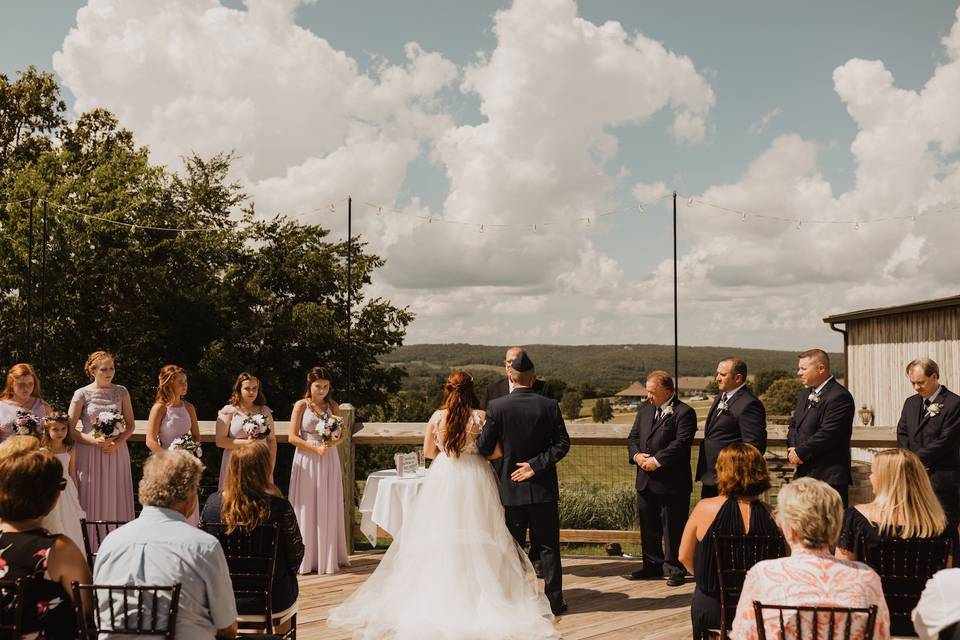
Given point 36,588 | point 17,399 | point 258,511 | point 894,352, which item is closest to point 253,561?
point 258,511

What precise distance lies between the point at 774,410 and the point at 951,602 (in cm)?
3354

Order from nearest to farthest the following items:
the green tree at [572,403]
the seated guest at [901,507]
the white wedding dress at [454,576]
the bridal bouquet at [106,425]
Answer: the seated guest at [901,507] → the white wedding dress at [454,576] → the bridal bouquet at [106,425] → the green tree at [572,403]

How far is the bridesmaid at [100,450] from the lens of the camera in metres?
6.28

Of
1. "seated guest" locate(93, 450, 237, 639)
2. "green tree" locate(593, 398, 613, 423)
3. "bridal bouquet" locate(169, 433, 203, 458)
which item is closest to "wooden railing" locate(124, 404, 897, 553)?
"bridal bouquet" locate(169, 433, 203, 458)

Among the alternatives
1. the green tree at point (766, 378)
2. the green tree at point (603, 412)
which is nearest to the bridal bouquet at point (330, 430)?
the green tree at point (603, 412)

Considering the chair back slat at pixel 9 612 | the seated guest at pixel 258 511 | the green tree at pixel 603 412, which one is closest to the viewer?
the chair back slat at pixel 9 612

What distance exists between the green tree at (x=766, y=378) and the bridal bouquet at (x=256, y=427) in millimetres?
34884

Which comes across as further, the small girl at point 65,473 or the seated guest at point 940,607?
the small girl at point 65,473

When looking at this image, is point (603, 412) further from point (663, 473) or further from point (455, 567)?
point (455, 567)

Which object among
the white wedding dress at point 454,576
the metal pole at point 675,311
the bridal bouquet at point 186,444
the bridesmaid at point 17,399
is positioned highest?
the metal pole at point 675,311

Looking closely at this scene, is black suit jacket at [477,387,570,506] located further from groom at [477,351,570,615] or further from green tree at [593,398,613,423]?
green tree at [593,398,613,423]

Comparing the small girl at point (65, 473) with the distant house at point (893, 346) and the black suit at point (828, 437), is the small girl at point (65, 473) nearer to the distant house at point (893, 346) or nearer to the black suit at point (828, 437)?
the black suit at point (828, 437)

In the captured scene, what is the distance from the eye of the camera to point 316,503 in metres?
6.54

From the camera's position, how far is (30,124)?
888 inches
